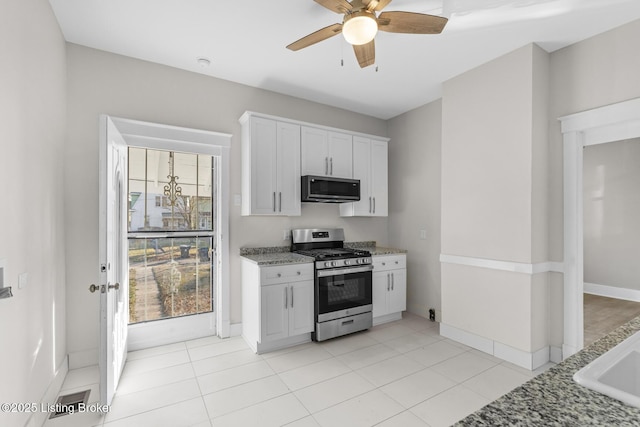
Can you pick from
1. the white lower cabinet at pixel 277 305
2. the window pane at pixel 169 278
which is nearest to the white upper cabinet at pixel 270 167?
the white lower cabinet at pixel 277 305

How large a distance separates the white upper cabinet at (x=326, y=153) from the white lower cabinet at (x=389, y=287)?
47.4 inches

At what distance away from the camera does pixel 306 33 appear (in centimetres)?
259

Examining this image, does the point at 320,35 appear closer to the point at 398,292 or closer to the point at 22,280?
the point at 22,280

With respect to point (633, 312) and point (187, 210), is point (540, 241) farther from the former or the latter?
point (187, 210)

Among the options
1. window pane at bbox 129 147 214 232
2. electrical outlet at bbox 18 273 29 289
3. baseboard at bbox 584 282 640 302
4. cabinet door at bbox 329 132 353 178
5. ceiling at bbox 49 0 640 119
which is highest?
ceiling at bbox 49 0 640 119

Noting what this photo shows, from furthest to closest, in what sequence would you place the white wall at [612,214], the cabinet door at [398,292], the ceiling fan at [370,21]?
the cabinet door at [398,292], the white wall at [612,214], the ceiling fan at [370,21]

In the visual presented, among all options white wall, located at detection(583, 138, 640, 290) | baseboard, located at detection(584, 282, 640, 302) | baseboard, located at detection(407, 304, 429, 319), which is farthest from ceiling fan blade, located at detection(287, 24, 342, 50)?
baseboard, located at detection(407, 304, 429, 319)

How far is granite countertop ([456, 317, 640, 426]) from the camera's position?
2.11ft

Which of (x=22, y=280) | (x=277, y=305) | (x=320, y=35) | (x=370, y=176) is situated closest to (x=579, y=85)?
(x=370, y=176)

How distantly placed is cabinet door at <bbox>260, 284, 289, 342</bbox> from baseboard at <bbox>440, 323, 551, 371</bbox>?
5.97ft

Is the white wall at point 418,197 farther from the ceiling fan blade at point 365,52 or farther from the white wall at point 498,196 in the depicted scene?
the ceiling fan blade at point 365,52

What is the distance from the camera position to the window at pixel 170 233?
334 centimetres

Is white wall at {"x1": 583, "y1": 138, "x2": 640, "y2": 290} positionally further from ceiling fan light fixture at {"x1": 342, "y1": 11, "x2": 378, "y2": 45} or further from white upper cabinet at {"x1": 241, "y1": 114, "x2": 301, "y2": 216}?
white upper cabinet at {"x1": 241, "y1": 114, "x2": 301, "y2": 216}

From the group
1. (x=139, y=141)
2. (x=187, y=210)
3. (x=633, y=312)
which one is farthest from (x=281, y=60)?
(x=633, y=312)
